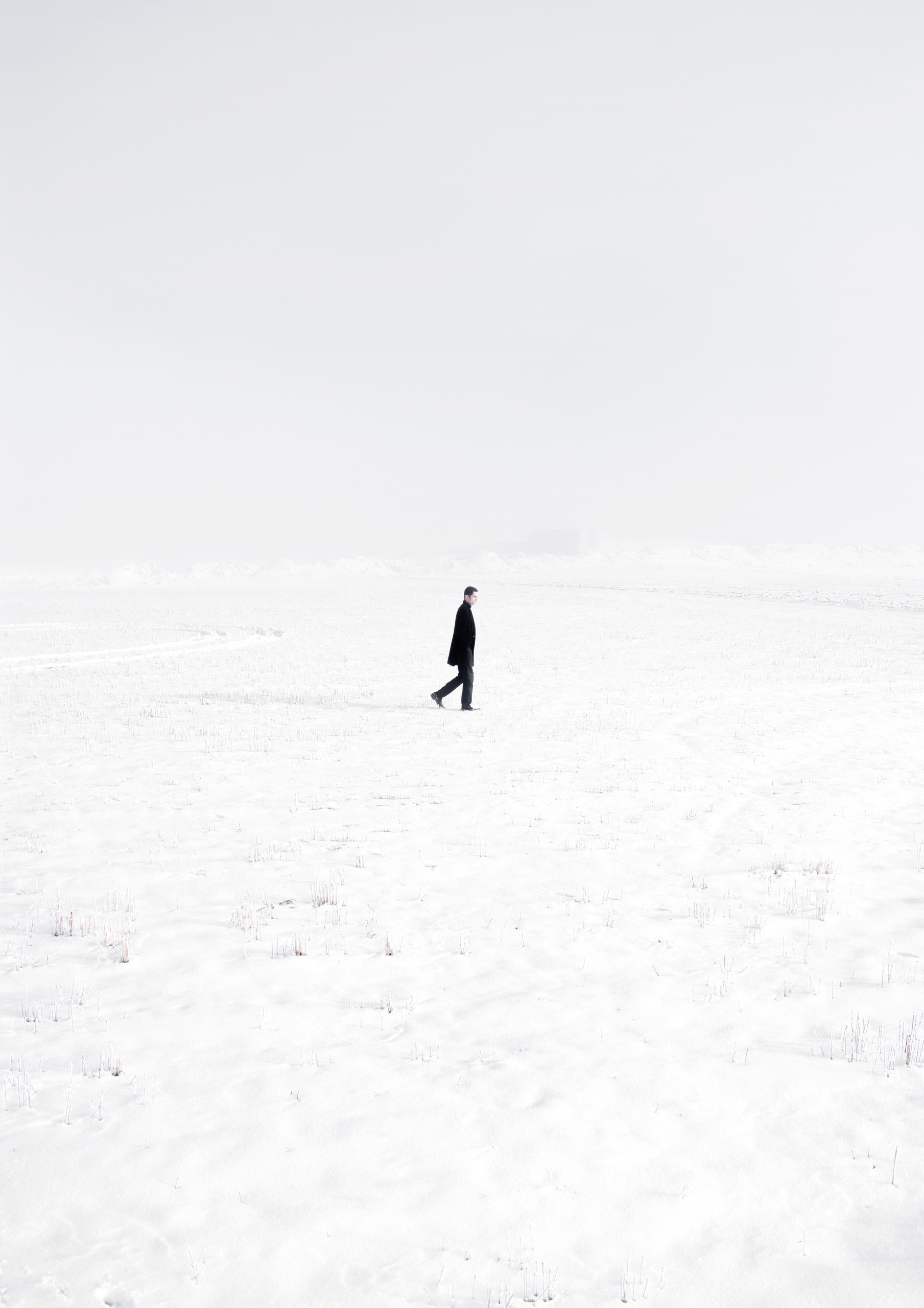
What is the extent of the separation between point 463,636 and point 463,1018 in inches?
501

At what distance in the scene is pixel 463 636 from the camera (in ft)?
60.9

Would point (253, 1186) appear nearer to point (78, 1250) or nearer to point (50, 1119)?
point (78, 1250)

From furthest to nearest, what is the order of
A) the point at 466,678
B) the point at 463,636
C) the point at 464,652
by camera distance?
the point at 466,678, the point at 464,652, the point at 463,636

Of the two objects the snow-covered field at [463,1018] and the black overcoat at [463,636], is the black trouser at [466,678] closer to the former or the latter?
the black overcoat at [463,636]

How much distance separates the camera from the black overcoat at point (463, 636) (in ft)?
60.4

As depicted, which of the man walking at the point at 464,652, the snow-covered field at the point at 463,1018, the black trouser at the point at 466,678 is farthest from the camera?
the black trouser at the point at 466,678

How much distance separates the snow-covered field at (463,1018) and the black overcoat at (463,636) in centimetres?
269

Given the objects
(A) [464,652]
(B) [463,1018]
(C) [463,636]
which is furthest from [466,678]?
(B) [463,1018]

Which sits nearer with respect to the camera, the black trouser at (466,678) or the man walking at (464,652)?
the man walking at (464,652)

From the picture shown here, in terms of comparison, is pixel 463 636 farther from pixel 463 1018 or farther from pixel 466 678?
pixel 463 1018

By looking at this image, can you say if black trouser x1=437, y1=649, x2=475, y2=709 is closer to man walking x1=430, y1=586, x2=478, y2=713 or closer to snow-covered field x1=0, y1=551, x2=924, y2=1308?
man walking x1=430, y1=586, x2=478, y2=713

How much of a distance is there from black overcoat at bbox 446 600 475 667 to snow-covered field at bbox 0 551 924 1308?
2692 millimetres

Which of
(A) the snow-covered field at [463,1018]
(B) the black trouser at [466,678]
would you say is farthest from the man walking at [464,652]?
(A) the snow-covered field at [463,1018]

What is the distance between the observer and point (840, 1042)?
19.1 ft
